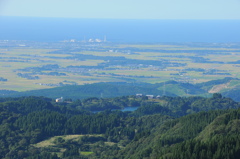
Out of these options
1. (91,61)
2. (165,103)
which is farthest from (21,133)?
(91,61)

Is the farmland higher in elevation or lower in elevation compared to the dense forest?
lower

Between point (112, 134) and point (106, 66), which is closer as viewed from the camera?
point (112, 134)

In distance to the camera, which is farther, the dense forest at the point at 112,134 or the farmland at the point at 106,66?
the farmland at the point at 106,66

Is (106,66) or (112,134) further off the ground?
(112,134)

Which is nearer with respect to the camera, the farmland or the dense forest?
the dense forest

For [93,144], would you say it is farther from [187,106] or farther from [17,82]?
[17,82]
